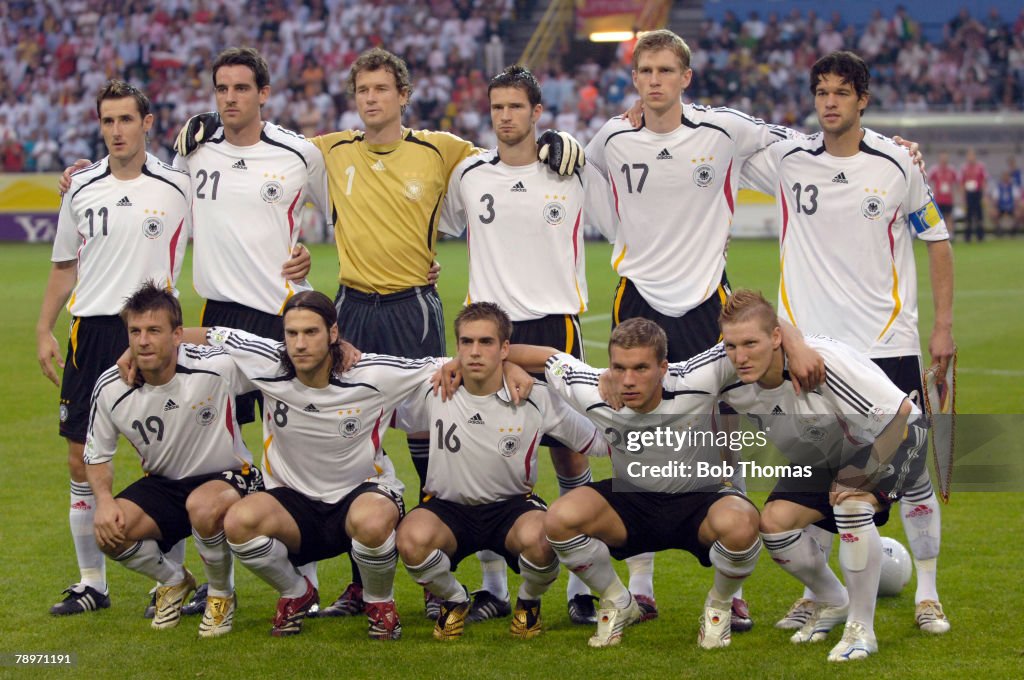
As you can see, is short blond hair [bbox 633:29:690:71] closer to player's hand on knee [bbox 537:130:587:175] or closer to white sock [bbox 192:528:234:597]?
player's hand on knee [bbox 537:130:587:175]

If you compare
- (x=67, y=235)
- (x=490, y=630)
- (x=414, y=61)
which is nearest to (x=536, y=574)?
(x=490, y=630)

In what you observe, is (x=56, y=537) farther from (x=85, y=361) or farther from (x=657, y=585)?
(x=657, y=585)

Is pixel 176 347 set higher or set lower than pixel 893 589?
higher

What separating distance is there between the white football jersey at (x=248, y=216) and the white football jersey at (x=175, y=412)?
0.41 meters

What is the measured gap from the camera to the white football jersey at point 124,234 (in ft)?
19.1

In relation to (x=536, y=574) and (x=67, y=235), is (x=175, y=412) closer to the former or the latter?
(x=67, y=235)

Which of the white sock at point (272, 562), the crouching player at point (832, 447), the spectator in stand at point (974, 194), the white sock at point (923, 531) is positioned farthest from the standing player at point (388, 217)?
the spectator in stand at point (974, 194)

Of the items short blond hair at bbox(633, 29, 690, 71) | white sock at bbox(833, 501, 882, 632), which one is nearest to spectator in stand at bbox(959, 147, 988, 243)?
short blond hair at bbox(633, 29, 690, 71)

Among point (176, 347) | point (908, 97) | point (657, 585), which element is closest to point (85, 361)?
point (176, 347)

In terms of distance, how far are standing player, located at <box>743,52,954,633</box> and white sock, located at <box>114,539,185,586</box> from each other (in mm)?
2795

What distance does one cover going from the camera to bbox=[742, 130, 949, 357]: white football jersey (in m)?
5.51

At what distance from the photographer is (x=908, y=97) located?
91.4 feet

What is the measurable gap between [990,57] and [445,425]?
25735 millimetres

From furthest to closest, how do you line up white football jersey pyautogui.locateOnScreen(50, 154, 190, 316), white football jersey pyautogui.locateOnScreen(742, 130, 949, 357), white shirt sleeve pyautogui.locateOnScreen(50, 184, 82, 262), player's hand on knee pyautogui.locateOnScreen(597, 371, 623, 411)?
white shirt sleeve pyautogui.locateOnScreen(50, 184, 82, 262) < white football jersey pyautogui.locateOnScreen(50, 154, 190, 316) < white football jersey pyautogui.locateOnScreen(742, 130, 949, 357) < player's hand on knee pyautogui.locateOnScreen(597, 371, 623, 411)
